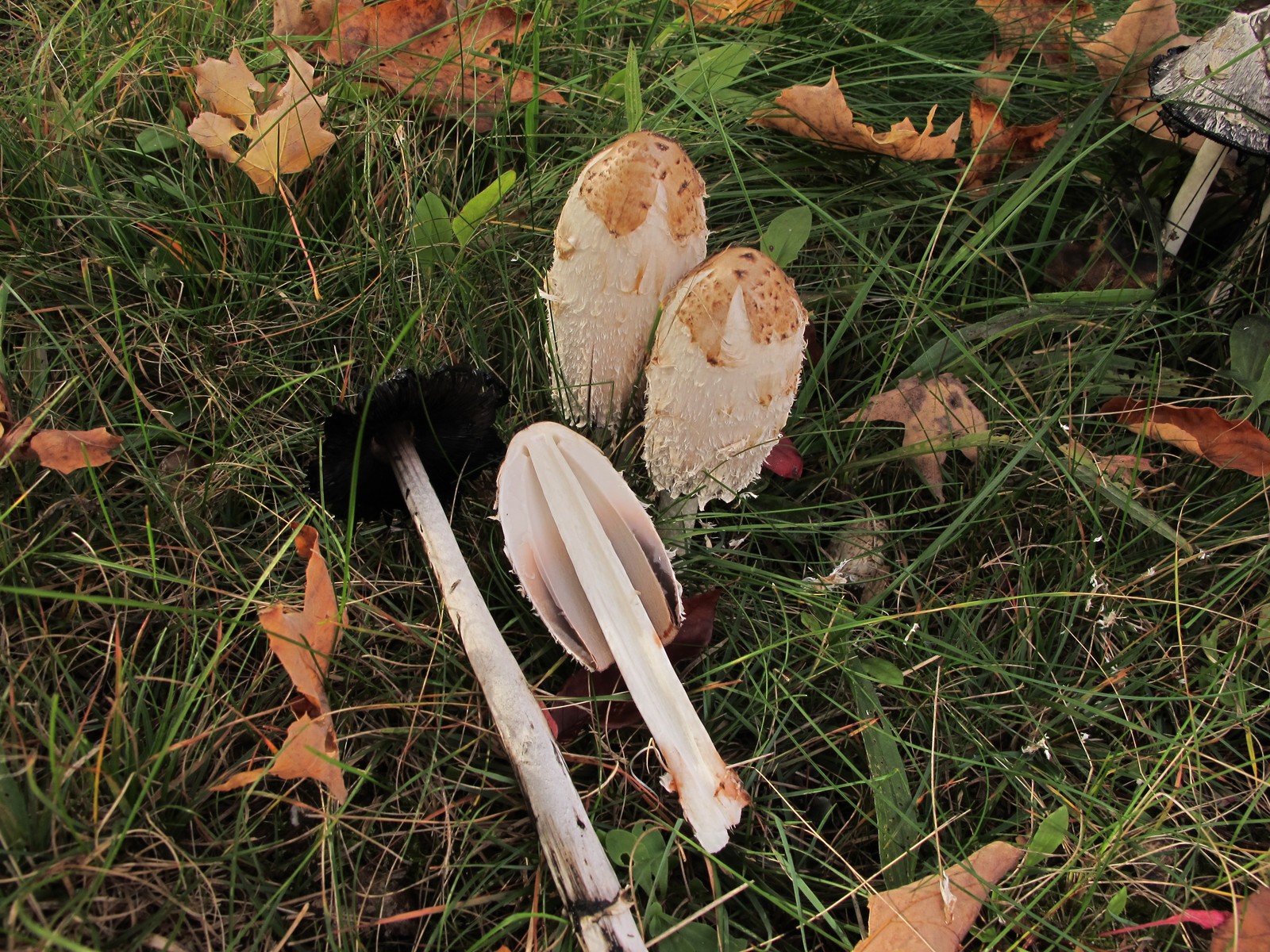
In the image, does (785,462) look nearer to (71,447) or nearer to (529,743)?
(529,743)

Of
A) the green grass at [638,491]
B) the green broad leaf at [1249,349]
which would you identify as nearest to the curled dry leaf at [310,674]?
the green grass at [638,491]

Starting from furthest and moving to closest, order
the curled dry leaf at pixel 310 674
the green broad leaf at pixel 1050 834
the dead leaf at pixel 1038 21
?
the dead leaf at pixel 1038 21 → the green broad leaf at pixel 1050 834 → the curled dry leaf at pixel 310 674

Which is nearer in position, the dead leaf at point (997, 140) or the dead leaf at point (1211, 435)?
the dead leaf at point (1211, 435)

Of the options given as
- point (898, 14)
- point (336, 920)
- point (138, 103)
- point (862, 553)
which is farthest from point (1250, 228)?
point (138, 103)

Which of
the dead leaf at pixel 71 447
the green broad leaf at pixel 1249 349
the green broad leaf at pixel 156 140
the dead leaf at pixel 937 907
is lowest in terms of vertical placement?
the dead leaf at pixel 937 907

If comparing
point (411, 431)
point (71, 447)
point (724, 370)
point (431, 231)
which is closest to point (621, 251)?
point (724, 370)

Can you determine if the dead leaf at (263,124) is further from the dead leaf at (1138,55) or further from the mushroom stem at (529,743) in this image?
the dead leaf at (1138,55)
